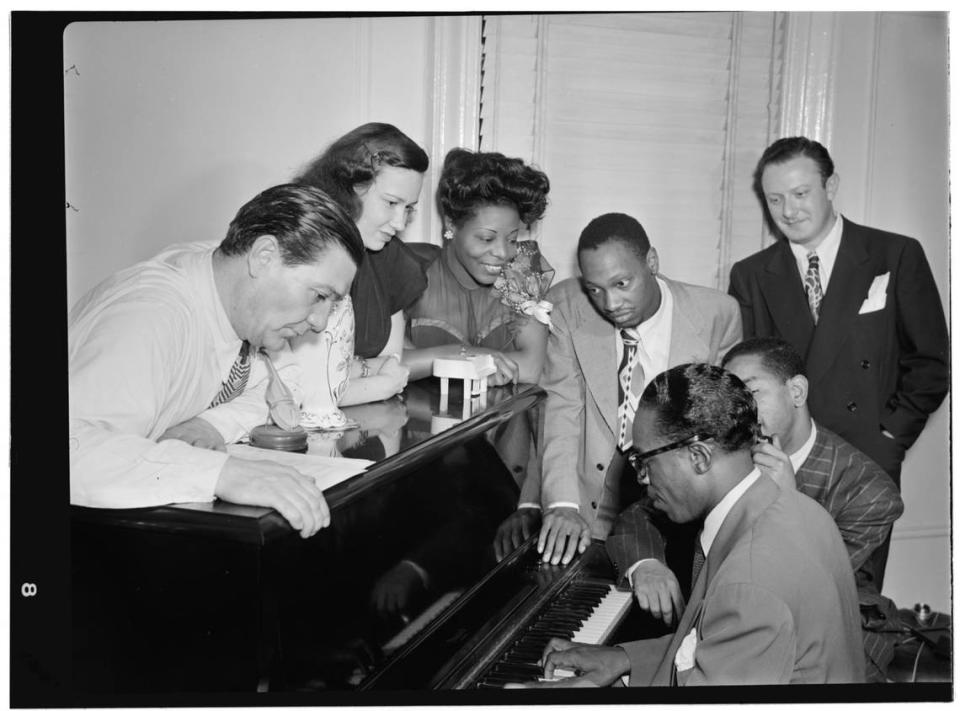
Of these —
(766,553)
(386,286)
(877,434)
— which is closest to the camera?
(766,553)

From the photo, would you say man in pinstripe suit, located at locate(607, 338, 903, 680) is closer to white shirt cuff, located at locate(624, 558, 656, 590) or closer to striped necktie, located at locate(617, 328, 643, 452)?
white shirt cuff, located at locate(624, 558, 656, 590)

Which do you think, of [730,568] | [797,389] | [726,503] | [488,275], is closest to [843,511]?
[797,389]

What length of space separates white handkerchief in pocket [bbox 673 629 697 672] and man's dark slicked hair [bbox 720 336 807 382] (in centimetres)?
79

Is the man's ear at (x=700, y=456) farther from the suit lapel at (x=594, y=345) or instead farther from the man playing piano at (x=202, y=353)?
the man playing piano at (x=202, y=353)

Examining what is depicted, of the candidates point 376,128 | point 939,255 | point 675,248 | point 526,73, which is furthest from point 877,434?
point 376,128

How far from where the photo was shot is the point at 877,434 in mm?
2752

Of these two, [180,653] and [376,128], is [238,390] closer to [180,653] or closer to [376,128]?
[180,653]

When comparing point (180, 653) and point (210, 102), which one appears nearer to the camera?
point (180, 653)

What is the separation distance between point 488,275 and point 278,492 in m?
1.14

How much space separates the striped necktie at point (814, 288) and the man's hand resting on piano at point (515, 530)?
3.07 feet

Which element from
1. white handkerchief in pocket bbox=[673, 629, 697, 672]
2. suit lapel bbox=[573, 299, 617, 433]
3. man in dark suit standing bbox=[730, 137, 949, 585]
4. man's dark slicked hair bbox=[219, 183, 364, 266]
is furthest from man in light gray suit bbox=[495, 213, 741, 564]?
man's dark slicked hair bbox=[219, 183, 364, 266]

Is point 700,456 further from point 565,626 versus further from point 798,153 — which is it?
point 798,153

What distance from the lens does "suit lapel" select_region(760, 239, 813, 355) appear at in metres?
2.76

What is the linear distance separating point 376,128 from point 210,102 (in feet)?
1.34
